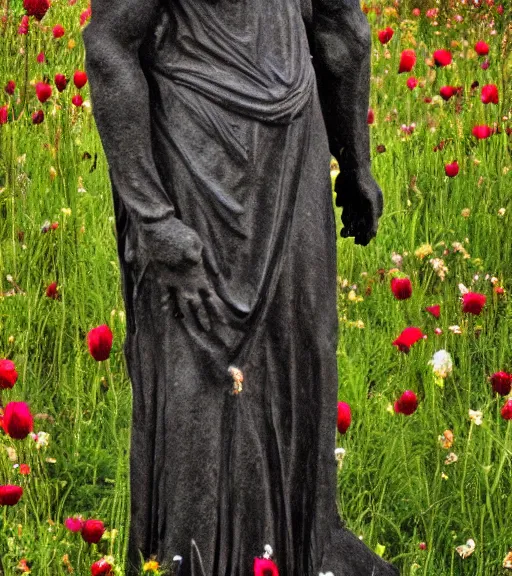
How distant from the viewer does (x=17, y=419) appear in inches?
120

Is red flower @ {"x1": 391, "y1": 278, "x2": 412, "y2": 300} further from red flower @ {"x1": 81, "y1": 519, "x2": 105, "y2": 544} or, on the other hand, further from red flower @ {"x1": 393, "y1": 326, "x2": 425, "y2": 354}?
red flower @ {"x1": 81, "y1": 519, "x2": 105, "y2": 544}

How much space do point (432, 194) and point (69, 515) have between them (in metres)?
2.58

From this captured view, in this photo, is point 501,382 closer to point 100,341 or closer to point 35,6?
point 100,341

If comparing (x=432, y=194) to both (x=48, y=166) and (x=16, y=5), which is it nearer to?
(x=48, y=166)

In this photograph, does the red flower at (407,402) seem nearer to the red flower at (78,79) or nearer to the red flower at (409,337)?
the red flower at (409,337)

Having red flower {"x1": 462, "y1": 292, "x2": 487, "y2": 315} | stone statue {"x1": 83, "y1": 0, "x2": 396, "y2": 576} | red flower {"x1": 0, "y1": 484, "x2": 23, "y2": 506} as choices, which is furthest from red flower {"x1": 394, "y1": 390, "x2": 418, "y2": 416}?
red flower {"x1": 0, "y1": 484, "x2": 23, "y2": 506}

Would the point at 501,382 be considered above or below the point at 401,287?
below

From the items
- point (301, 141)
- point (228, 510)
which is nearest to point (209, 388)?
point (228, 510)

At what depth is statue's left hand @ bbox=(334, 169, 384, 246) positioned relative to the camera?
289 cm

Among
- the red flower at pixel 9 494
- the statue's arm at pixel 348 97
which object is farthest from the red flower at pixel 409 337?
the red flower at pixel 9 494

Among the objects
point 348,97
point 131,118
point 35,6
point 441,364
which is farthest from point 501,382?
point 35,6

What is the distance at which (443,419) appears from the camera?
164 inches

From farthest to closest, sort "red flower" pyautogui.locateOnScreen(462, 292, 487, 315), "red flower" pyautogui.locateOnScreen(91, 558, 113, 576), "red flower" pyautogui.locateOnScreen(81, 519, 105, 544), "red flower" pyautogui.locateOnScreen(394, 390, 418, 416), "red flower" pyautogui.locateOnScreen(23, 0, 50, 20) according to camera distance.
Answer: "red flower" pyautogui.locateOnScreen(23, 0, 50, 20), "red flower" pyautogui.locateOnScreen(462, 292, 487, 315), "red flower" pyautogui.locateOnScreen(394, 390, 418, 416), "red flower" pyautogui.locateOnScreen(81, 519, 105, 544), "red flower" pyautogui.locateOnScreen(91, 558, 113, 576)

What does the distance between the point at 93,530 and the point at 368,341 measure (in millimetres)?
1971
